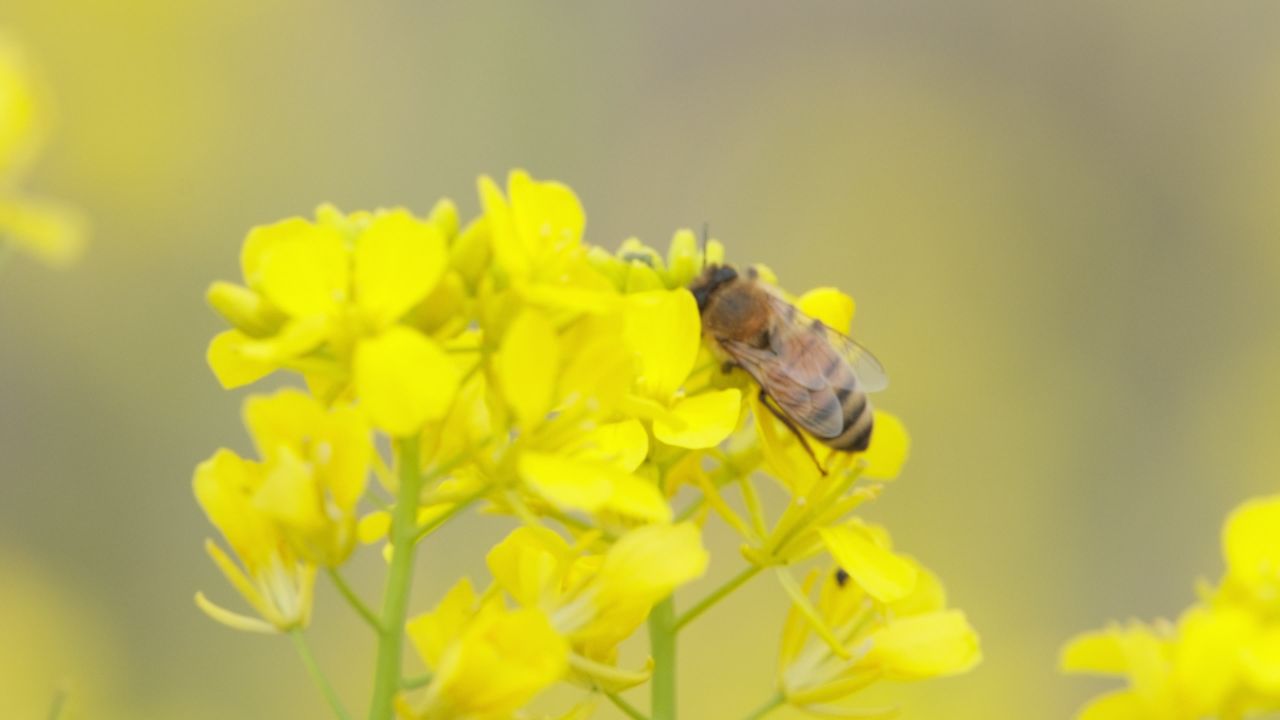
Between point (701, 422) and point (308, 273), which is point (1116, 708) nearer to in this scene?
point (701, 422)

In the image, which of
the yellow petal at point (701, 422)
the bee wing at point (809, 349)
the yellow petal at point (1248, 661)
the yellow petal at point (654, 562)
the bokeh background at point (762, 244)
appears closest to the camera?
the yellow petal at point (1248, 661)

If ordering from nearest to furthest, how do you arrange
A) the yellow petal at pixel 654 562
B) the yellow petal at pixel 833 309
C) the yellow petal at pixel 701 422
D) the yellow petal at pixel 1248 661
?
1. the yellow petal at pixel 1248 661
2. the yellow petal at pixel 654 562
3. the yellow petal at pixel 701 422
4. the yellow petal at pixel 833 309

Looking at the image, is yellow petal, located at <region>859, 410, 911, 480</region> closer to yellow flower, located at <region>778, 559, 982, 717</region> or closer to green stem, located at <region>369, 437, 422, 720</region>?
yellow flower, located at <region>778, 559, 982, 717</region>

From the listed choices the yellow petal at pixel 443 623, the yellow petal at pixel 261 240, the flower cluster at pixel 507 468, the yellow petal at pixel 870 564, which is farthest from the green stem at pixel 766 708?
the yellow petal at pixel 261 240

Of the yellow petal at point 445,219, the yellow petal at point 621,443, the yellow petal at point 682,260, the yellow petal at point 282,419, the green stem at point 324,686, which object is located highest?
the yellow petal at point 682,260

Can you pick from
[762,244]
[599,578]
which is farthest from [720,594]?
[762,244]

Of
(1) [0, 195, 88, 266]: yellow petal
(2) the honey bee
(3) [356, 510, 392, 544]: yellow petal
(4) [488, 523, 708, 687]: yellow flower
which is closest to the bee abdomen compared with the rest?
(2) the honey bee

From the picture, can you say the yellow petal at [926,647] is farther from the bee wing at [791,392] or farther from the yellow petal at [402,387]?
the yellow petal at [402,387]
